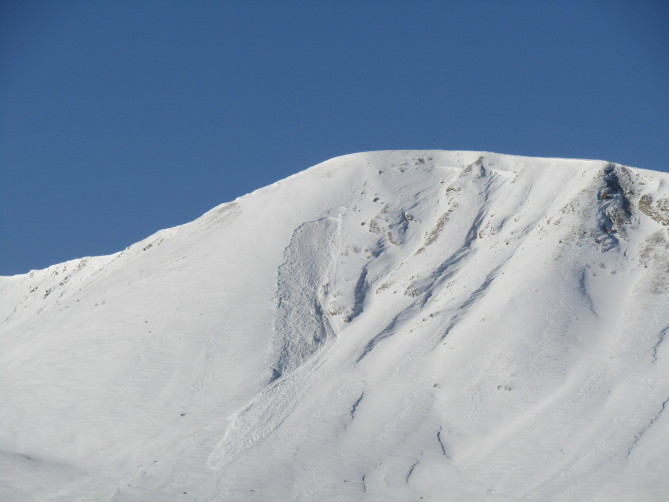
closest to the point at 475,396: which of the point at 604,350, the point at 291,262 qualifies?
the point at 604,350

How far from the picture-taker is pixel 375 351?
58.1m

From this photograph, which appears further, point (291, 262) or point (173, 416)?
point (291, 262)

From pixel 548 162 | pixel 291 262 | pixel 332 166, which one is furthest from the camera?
pixel 332 166

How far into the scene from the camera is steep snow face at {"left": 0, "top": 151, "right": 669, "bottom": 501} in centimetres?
4703

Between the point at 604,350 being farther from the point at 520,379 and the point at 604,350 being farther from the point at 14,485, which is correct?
the point at 14,485

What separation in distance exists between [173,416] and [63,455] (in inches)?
249

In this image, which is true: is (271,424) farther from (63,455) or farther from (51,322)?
(51,322)

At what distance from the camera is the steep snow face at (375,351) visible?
47.0 metres

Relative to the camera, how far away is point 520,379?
2056 inches

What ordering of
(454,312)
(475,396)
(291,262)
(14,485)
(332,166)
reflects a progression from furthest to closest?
(332,166)
(291,262)
(454,312)
(475,396)
(14,485)

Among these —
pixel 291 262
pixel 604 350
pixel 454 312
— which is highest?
pixel 291 262

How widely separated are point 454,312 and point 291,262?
14090 millimetres

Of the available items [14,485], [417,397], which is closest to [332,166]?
[417,397]

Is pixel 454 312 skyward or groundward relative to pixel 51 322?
groundward
